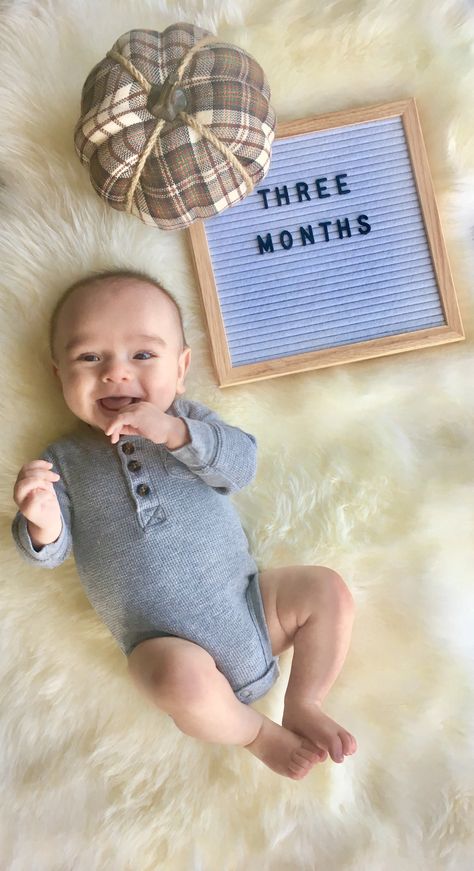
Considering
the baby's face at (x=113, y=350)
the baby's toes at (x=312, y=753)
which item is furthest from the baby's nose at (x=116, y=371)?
the baby's toes at (x=312, y=753)

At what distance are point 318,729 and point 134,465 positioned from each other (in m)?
0.52

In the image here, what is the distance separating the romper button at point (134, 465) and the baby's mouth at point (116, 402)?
10 centimetres

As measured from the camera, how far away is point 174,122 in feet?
3.43

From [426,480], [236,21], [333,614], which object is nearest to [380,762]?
[333,614]

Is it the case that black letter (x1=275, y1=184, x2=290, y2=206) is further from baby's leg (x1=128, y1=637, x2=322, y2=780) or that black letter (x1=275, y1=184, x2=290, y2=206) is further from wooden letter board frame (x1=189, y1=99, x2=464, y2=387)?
baby's leg (x1=128, y1=637, x2=322, y2=780)

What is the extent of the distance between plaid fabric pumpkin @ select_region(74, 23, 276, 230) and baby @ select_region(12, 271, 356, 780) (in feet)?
0.56

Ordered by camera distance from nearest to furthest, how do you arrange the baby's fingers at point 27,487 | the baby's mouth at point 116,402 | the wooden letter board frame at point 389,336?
the baby's fingers at point 27,487, the baby's mouth at point 116,402, the wooden letter board frame at point 389,336

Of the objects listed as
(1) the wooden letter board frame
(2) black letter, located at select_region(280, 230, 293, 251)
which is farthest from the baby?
(2) black letter, located at select_region(280, 230, 293, 251)

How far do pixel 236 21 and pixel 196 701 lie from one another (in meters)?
1.22

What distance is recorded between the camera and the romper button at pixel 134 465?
1152mm

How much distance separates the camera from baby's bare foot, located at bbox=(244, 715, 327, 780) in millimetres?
1062

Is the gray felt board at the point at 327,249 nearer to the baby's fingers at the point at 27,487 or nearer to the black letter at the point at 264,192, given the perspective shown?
the black letter at the point at 264,192

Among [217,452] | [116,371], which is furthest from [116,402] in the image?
[217,452]

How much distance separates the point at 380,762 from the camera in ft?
3.89
